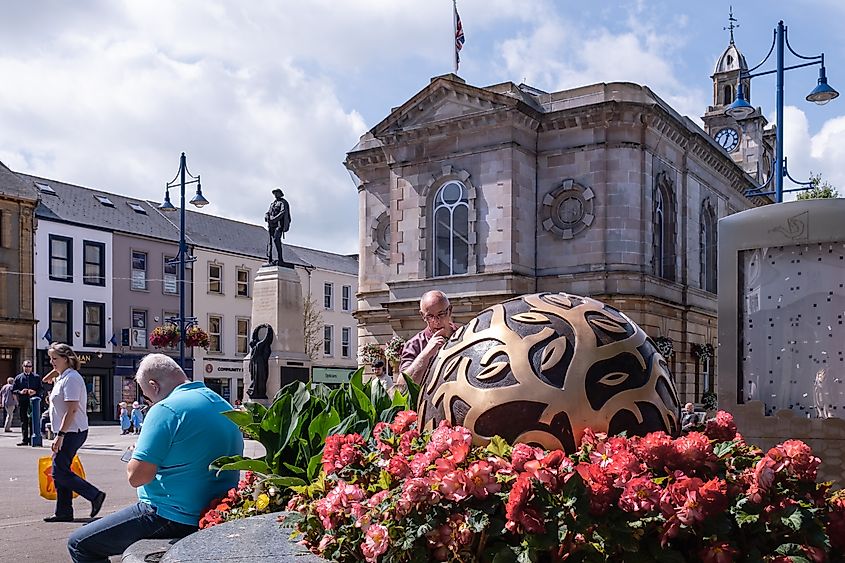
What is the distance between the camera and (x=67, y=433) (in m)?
9.53

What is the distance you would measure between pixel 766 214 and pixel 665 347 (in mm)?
17429

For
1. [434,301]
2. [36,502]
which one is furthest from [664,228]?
[434,301]

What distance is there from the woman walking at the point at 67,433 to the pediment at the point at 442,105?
62.4ft

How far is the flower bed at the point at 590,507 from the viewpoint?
3.22 m

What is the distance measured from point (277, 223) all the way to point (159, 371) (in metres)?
17.9

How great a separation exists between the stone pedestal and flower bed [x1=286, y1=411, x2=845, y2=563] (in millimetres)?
18729

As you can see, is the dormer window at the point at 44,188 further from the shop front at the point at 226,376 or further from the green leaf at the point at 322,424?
the green leaf at the point at 322,424

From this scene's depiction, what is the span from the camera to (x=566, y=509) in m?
3.22

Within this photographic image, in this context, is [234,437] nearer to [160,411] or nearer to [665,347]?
[160,411]

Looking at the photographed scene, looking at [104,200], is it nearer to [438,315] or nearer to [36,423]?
[36,423]

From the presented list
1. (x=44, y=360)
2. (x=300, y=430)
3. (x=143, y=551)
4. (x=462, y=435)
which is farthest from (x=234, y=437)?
(x=44, y=360)

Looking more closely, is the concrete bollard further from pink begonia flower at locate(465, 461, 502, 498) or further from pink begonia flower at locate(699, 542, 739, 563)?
pink begonia flower at locate(699, 542, 739, 563)

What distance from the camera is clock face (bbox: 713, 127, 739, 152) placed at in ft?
180

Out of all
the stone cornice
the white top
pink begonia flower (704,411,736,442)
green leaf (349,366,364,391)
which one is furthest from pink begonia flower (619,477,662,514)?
the stone cornice
